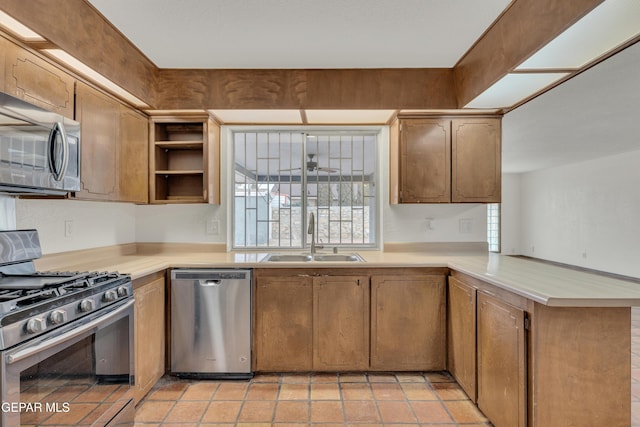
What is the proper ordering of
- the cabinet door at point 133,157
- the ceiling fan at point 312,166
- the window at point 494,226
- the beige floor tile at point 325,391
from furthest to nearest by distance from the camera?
1. the window at point 494,226
2. the ceiling fan at point 312,166
3. the cabinet door at point 133,157
4. the beige floor tile at point 325,391

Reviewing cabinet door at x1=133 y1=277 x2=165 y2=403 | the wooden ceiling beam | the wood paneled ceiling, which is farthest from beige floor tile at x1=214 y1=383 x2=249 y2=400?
the wooden ceiling beam

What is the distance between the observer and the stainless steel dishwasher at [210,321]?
2492 mm

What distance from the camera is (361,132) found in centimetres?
330

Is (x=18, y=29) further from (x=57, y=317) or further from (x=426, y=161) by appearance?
(x=426, y=161)

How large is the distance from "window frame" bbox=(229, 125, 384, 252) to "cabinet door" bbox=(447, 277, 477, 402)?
3.25ft

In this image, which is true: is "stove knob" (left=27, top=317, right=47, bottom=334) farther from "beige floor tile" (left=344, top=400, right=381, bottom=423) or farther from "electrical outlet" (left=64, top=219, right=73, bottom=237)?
"beige floor tile" (left=344, top=400, right=381, bottom=423)

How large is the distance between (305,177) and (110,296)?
6.56 ft

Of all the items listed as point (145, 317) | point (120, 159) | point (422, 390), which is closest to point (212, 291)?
point (145, 317)

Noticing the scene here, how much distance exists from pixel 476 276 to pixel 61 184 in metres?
2.34

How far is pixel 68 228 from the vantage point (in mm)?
2344

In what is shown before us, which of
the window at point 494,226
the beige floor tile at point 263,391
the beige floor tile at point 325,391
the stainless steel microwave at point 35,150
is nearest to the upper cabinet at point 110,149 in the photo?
the stainless steel microwave at point 35,150

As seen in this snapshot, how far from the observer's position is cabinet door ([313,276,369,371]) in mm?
2551

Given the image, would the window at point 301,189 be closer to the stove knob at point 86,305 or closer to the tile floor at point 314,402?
the tile floor at point 314,402

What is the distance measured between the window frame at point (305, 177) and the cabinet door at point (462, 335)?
99 centimetres
